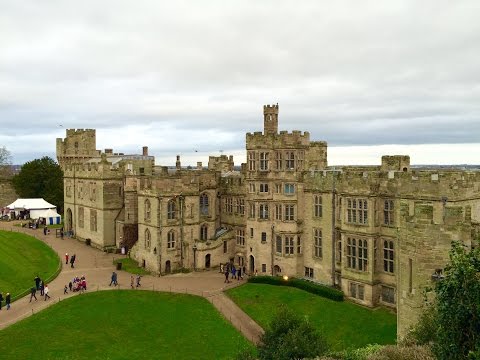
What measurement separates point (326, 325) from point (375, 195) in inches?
445

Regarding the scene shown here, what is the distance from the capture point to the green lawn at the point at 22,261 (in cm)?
4365

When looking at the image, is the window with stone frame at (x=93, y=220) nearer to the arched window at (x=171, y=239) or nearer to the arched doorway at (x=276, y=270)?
the arched window at (x=171, y=239)

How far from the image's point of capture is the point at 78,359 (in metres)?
28.4

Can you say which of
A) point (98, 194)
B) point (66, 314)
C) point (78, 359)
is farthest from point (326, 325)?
Result: point (98, 194)

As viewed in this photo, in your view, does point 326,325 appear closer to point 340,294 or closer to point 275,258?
point 340,294

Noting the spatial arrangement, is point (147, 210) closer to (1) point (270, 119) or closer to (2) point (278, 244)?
(2) point (278, 244)

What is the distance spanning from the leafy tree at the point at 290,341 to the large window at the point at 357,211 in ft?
54.9

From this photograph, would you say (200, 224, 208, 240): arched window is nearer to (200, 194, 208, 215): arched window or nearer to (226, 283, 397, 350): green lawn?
(200, 194, 208, 215): arched window

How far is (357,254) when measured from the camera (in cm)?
3869

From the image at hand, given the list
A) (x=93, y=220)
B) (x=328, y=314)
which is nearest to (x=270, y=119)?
(x=328, y=314)

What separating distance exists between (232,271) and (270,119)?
16609mm

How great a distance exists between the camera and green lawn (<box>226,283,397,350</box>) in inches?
1248

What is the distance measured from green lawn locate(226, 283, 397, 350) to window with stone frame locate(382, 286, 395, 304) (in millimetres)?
1222

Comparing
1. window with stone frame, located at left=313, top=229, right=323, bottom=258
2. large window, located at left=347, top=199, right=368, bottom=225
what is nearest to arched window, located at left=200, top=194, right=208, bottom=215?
window with stone frame, located at left=313, top=229, right=323, bottom=258
